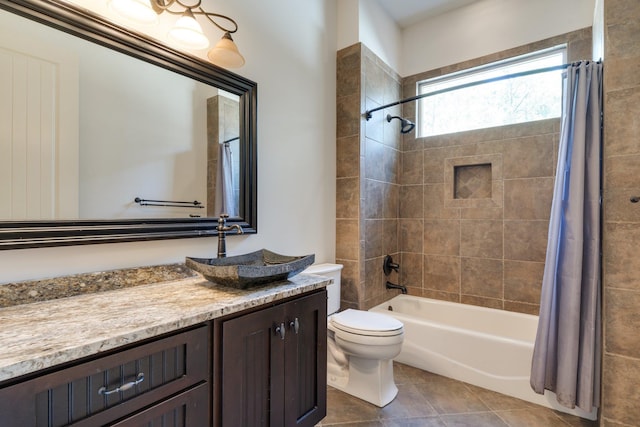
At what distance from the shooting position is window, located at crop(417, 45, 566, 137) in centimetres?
240

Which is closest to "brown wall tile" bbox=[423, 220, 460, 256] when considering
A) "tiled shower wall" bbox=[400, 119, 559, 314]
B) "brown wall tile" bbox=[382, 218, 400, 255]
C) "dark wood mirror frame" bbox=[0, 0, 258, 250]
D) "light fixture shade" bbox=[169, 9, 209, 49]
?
"tiled shower wall" bbox=[400, 119, 559, 314]

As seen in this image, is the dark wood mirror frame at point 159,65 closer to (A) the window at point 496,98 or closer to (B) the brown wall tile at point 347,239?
(B) the brown wall tile at point 347,239

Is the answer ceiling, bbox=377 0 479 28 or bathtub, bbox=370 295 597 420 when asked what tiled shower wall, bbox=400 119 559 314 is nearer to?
bathtub, bbox=370 295 597 420

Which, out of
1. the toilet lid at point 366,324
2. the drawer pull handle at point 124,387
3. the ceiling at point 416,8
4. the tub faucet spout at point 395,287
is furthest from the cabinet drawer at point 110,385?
the ceiling at point 416,8

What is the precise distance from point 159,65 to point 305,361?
1477 mm

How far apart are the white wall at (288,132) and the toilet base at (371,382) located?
796 mm

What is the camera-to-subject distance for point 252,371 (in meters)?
1.10

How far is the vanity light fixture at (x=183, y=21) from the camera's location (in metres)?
1.24

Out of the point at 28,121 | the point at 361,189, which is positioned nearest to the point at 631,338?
the point at 361,189

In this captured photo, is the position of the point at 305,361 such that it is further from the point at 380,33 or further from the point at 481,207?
the point at 380,33

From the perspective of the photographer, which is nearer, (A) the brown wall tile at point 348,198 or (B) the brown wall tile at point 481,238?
(A) the brown wall tile at point 348,198

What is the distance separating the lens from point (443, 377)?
218cm

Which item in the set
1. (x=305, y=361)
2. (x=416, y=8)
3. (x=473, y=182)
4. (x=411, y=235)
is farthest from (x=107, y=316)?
(x=416, y=8)

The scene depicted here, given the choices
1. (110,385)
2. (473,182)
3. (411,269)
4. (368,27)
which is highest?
(368,27)
